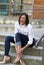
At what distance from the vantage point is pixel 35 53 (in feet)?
24.1

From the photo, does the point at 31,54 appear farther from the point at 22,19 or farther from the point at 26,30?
the point at 22,19

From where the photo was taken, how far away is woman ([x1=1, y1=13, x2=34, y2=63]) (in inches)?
275

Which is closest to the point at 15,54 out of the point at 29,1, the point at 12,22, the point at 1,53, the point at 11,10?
the point at 1,53

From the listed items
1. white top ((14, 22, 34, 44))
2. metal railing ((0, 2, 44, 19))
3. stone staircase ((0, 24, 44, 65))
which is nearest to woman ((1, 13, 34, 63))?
white top ((14, 22, 34, 44))

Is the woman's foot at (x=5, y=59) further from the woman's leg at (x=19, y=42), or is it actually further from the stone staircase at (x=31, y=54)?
the woman's leg at (x=19, y=42)

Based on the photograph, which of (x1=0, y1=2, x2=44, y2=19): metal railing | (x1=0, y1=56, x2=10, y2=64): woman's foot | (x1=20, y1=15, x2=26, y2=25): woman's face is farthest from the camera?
(x1=0, y1=2, x2=44, y2=19): metal railing

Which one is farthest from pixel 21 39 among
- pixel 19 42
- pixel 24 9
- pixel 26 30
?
pixel 24 9

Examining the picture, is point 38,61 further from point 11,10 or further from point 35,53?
point 11,10

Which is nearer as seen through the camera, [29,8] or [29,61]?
[29,61]

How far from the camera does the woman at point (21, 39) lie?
698 centimetres

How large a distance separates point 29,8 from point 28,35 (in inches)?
228

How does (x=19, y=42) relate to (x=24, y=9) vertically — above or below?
above

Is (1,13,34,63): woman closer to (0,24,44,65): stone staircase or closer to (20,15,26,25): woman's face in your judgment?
(20,15,26,25): woman's face

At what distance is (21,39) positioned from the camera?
711 centimetres
